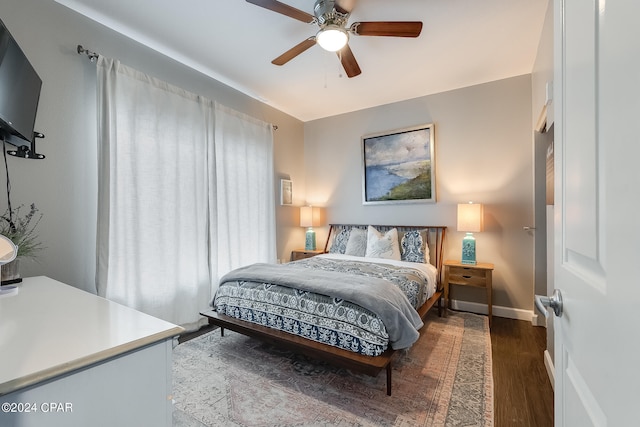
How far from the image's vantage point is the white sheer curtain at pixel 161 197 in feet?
7.57

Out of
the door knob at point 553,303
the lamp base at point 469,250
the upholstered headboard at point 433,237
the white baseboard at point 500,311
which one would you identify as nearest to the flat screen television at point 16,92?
the door knob at point 553,303

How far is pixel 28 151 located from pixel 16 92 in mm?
558

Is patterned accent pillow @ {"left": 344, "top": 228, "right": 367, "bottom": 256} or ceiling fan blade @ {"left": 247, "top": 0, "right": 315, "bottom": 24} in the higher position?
ceiling fan blade @ {"left": 247, "top": 0, "right": 315, "bottom": 24}

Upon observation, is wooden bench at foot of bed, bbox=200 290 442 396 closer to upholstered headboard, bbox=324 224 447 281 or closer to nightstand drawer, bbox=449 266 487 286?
nightstand drawer, bbox=449 266 487 286

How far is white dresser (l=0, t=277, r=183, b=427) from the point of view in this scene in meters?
0.68

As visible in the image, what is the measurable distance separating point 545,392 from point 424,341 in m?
0.93

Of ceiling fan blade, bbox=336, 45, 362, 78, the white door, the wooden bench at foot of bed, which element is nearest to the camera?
the white door

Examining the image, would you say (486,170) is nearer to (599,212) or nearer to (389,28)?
(389,28)

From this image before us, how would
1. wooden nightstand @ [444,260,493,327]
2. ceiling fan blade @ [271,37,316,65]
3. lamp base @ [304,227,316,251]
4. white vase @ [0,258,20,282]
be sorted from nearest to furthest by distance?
white vase @ [0,258,20,282] → ceiling fan blade @ [271,37,316,65] → wooden nightstand @ [444,260,493,327] → lamp base @ [304,227,316,251]

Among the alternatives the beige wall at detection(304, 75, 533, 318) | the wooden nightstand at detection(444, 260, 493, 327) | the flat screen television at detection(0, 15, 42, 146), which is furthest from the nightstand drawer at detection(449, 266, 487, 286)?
the flat screen television at detection(0, 15, 42, 146)

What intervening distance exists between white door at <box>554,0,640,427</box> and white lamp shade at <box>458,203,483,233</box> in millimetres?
2578

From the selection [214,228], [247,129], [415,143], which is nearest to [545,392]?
[415,143]

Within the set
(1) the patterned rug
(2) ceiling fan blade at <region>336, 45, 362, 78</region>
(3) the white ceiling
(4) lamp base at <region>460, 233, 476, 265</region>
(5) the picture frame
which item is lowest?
(1) the patterned rug

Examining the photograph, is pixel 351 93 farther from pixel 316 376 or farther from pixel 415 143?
pixel 316 376
